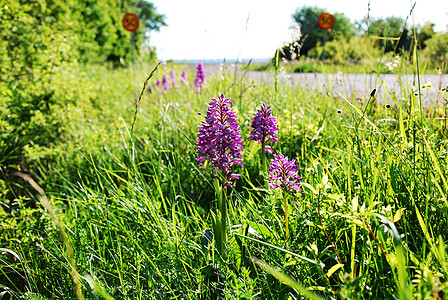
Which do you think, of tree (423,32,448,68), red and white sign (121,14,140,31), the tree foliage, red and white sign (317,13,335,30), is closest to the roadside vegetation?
tree (423,32,448,68)

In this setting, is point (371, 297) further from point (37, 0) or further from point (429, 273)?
point (37, 0)

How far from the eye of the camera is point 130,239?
1.54 metres

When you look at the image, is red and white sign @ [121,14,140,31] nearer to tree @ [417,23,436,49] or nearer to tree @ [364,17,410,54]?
tree @ [364,17,410,54]

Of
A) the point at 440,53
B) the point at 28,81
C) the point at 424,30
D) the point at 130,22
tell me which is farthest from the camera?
the point at 130,22

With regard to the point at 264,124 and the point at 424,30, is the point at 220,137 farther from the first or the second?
the point at 424,30

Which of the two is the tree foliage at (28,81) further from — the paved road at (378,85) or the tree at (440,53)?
the tree at (440,53)

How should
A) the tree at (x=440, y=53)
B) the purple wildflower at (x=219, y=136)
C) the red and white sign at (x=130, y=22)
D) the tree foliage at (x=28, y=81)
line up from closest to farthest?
the purple wildflower at (x=219, y=136), the tree at (x=440, y=53), the tree foliage at (x=28, y=81), the red and white sign at (x=130, y=22)

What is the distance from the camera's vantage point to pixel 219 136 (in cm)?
124

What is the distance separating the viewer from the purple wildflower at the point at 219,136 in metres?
1.25

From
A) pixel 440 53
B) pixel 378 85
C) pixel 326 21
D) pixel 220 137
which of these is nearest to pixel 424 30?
pixel 378 85

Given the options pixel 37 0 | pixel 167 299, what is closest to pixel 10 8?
pixel 37 0

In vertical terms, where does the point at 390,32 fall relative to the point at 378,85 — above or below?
above

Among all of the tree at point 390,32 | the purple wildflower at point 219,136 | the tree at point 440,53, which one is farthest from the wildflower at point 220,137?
the tree at point 440,53

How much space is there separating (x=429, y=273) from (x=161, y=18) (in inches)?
1772
